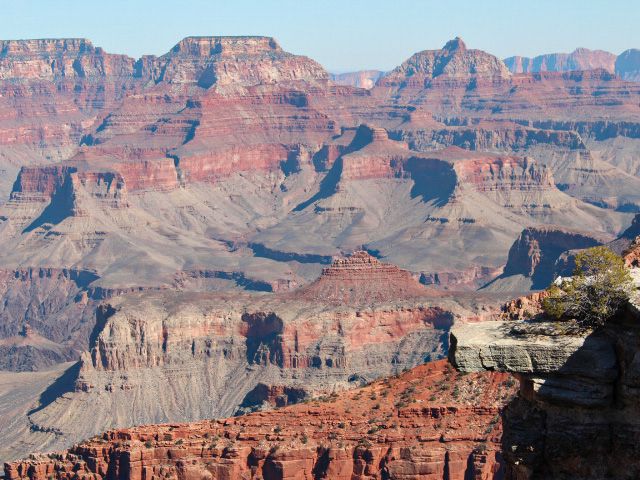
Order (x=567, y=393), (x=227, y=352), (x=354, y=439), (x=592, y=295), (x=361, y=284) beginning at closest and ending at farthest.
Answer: (x=567, y=393) < (x=592, y=295) < (x=354, y=439) < (x=227, y=352) < (x=361, y=284)

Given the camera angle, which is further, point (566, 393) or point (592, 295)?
point (592, 295)

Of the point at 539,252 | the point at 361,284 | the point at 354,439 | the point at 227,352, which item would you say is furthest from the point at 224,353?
the point at 354,439

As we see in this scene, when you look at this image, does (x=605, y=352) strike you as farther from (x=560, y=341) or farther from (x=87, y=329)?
(x=87, y=329)

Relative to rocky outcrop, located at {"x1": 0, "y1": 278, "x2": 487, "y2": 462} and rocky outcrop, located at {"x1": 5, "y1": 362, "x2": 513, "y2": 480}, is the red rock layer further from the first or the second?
rocky outcrop, located at {"x1": 5, "y1": 362, "x2": 513, "y2": 480}

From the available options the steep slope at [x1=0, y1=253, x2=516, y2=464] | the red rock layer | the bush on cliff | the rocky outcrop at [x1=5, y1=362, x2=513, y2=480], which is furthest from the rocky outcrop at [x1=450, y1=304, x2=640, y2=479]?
the red rock layer

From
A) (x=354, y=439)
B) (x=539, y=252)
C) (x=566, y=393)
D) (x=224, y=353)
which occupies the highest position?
(x=539, y=252)

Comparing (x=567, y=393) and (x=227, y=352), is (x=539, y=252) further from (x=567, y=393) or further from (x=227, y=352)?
(x=567, y=393)

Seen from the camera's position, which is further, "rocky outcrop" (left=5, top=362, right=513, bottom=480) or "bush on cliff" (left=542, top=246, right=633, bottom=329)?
"rocky outcrop" (left=5, top=362, right=513, bottom=480)
